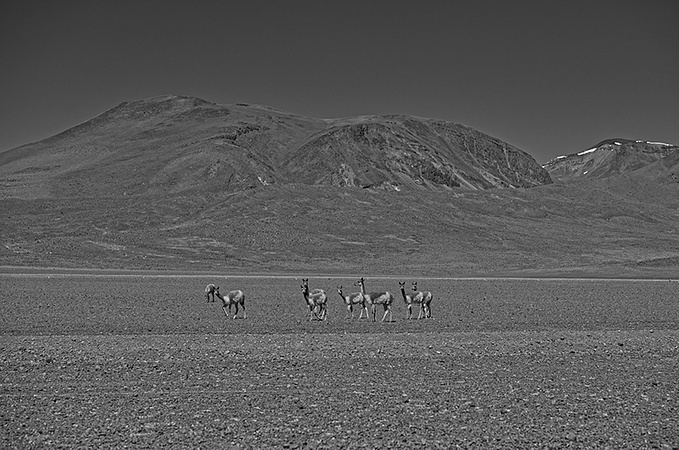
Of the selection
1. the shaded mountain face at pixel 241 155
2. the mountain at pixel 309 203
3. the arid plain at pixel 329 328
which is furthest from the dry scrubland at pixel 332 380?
the shaded mountain face at pixel 241 155

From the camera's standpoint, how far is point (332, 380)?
1434 cm

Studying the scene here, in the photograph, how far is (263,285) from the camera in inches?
1641

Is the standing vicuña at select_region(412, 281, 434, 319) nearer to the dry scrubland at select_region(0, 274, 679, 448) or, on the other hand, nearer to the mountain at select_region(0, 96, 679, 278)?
the dry scrubland at select_region(0, 274, 679, 448)

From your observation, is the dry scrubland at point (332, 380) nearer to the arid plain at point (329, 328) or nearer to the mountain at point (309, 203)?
the arid plain at point (329, 328)

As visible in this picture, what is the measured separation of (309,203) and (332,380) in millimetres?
85381

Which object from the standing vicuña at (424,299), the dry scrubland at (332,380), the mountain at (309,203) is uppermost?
the mountain at (309,203)

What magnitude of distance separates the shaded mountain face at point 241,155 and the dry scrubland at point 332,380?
302 ft

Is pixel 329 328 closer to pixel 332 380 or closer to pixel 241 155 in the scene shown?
pixel 332 380

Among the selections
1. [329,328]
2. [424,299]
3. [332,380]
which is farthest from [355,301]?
[332,380]

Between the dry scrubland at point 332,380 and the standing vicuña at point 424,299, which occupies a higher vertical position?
the standing vicuña at point 424,299

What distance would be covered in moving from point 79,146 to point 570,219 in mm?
104242

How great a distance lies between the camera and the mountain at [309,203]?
244 ft

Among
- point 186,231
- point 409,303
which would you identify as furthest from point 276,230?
point 409,303

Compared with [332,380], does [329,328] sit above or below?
above
